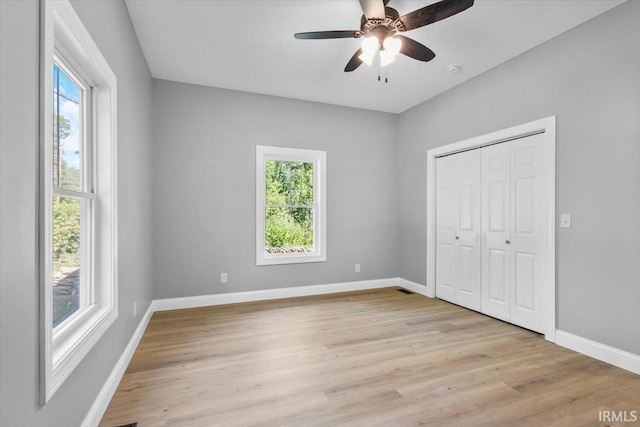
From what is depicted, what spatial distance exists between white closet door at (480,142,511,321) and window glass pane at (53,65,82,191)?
3.92 meters

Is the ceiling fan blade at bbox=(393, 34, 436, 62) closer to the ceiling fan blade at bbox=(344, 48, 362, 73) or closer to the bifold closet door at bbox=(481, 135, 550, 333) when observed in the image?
the ceiling fan blade at bbox=(344, 48, 362, 73)

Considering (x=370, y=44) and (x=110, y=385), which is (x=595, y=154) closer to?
(x=370, y=44)

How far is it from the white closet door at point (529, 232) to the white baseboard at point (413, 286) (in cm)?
137

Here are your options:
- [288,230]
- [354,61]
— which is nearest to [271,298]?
[288,230]

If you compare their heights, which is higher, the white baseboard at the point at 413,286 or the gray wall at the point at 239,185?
the gray wall at the point at 239,185

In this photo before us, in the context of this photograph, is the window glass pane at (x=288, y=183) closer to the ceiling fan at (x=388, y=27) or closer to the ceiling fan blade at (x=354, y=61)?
the ceiling fan blade at (x=354, y=61)

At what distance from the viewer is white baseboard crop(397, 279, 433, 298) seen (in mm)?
4688

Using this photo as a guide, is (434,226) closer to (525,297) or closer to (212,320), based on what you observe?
(525,297)

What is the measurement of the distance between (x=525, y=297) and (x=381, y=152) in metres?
2.89

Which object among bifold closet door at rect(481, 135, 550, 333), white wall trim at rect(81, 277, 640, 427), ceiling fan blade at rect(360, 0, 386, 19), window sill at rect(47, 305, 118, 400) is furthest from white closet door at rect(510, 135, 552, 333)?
window sill at rect(47, 305, 118, 400)

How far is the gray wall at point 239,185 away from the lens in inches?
156

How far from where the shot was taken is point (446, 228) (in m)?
4.40

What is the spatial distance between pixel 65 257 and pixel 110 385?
0.96 meters

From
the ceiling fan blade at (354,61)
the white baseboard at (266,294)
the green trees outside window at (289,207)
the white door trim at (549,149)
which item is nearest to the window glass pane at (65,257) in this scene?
the white baseboard at (266,294)
